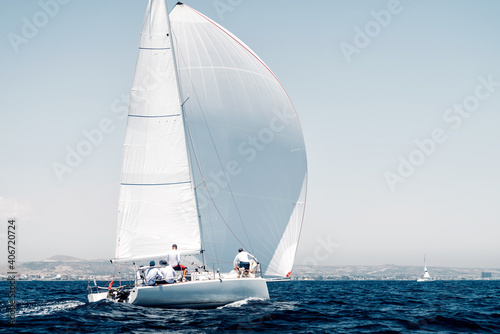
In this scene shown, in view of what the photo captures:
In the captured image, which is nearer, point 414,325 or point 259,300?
point 414,325

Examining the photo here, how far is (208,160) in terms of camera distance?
16078 mm

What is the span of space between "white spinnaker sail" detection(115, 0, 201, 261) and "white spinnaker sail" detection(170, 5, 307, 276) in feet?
4.42

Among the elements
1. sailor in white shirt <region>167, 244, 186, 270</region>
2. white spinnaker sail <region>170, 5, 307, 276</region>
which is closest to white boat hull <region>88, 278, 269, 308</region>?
sailor in white shirt <region>167, 244, 186, 270</region>

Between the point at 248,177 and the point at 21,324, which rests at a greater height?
the point at 248,177

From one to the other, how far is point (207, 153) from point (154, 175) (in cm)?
233

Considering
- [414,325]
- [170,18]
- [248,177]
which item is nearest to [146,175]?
[248,177]

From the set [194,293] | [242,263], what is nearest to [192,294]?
[194,293]

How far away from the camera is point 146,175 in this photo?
14.5 m

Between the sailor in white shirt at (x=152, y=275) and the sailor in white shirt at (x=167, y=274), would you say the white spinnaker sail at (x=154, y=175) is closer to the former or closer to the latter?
the sailor in white shirt at (x=167, y=274)

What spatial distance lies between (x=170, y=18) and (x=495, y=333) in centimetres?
1428

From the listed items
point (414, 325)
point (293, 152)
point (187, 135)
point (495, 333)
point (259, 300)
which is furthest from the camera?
point (293, 152)

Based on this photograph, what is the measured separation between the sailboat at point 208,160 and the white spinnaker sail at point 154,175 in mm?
33

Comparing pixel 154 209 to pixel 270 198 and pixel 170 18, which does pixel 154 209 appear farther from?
pixel 170 18

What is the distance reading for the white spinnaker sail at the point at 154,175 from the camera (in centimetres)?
1437
